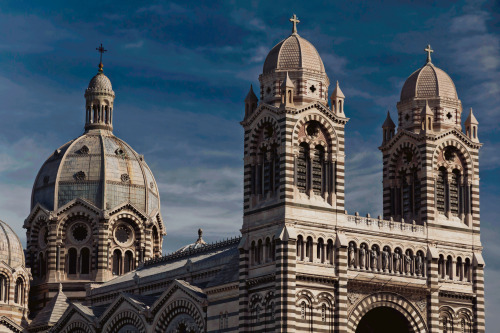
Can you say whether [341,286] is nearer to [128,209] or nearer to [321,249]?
[321,249]

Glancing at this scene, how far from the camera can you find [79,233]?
115312 mm

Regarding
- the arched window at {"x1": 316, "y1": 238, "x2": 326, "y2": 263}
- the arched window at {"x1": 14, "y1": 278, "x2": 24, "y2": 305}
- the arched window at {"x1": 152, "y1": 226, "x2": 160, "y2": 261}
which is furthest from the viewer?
the arched window at {"x1": 152, "y1": 226, "x2": 160, "y2": 261}

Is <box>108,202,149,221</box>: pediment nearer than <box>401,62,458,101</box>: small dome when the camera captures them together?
No

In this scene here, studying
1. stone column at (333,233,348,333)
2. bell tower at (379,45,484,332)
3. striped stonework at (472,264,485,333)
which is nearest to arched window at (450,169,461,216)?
bell tower at (379,45,484,332)

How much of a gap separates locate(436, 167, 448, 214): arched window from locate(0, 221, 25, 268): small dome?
39.3 meters

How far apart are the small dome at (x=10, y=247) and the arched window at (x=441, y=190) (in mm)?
39339

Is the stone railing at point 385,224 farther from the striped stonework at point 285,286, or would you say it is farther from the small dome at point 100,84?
the small dome at point 100,84

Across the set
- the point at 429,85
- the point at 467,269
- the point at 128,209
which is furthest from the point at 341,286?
the point at 128,209

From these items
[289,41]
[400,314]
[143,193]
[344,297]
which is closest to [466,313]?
[400,314]

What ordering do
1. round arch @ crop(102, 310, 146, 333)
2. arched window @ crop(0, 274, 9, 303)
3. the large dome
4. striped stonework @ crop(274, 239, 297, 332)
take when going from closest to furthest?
1. striped stonework @ crop(274, 239, 297, 332)
2. round arch @ crop(102, 310, 146, 333)
3. arched window @ crop(0, 274, 9, 303)
4. the large dome

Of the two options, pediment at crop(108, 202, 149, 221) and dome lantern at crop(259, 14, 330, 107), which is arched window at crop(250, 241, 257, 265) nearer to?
dome lantern at crop(259, 14, 330, 107)

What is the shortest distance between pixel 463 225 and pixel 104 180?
37216mm

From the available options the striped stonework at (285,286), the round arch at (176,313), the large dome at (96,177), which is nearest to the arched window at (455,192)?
the striped stonework at (285,286)

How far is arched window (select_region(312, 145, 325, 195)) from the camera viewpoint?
86188mm
